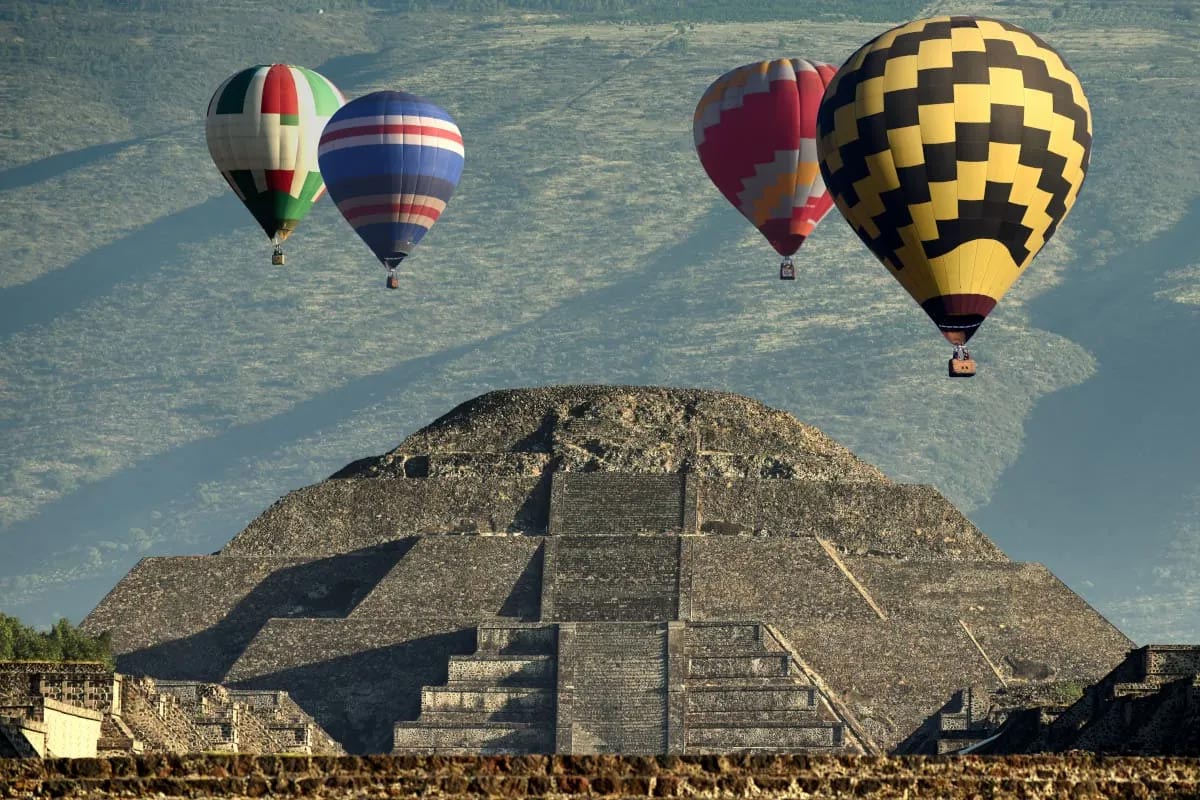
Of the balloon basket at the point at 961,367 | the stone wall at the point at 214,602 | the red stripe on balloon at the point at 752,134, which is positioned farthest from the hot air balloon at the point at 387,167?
the balloon basket at the point at 961,367

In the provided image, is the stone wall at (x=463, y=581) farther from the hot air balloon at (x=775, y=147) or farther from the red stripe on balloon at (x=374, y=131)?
the red stripe on balloon at (x=374, y=131)

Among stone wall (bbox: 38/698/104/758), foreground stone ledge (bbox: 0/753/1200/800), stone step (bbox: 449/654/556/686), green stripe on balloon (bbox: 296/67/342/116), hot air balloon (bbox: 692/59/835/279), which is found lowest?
foreground stone ledge (bbox: 0/753/1200/800)

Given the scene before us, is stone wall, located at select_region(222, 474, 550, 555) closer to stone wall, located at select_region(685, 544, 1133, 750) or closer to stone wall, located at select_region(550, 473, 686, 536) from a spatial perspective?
stone wall, located at select_region(550, 473, 686, 536)

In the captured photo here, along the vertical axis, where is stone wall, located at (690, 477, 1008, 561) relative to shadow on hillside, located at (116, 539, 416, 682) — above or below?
above

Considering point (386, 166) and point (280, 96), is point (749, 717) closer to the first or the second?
point (386, 166)

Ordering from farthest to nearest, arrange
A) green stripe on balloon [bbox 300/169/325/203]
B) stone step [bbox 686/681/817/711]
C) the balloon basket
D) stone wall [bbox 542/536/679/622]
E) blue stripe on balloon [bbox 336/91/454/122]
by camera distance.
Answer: green stripe on balloon [bbox 300/169/325/203]
blue stripe on balloon [bbox 336/91/454/122]
stone wall [bbox 542/536/679/622]
stone step [bbox 686/681/817/711]
the balloon basket

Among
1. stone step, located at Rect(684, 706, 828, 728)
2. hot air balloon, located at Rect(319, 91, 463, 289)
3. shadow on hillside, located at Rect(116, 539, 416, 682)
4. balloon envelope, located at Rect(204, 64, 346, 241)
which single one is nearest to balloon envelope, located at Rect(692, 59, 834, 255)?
hot air balloon, located at Rect(319, 91, 463, 289)

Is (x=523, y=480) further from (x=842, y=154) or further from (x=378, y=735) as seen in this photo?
(x=842, y=154)
